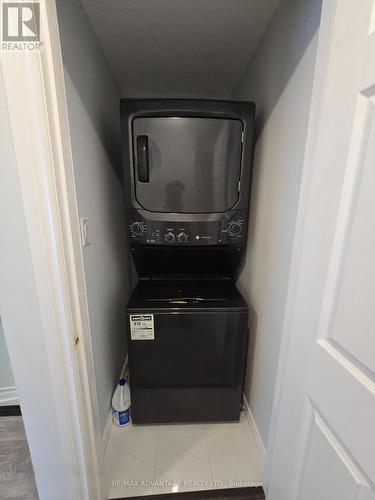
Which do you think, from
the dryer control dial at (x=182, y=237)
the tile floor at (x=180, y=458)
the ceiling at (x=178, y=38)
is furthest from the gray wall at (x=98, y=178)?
the dryer control dial at (x=182, y=237)

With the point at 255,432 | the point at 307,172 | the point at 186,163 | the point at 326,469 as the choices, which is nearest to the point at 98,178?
the point at 186,163

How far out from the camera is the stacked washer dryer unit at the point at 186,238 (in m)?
1.26

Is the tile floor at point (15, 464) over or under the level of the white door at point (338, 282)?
under

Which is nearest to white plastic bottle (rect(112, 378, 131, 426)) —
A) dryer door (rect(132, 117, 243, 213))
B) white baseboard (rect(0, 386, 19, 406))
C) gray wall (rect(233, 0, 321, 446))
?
white baseboard (rect(0, 386, 19, 406))

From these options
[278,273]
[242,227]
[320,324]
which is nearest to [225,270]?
[242,227]

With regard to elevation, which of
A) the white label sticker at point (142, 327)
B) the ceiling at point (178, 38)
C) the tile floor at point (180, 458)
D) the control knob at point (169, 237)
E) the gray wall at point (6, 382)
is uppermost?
the ceiling at point (178, 38)

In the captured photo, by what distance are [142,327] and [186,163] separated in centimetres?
99

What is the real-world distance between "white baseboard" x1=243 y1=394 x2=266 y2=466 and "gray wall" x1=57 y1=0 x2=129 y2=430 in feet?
3.12

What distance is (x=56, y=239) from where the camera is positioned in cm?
71

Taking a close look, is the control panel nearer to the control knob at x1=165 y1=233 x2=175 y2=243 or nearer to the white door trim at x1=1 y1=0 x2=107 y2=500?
the control knob at x1=165 y1=233 x2=175 y2=243

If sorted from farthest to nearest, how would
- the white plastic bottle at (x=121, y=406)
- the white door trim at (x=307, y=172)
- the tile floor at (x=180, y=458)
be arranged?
the white plastic bottle at (x=121, y=406), the tile floor at (x=180, y=458), the white door trim at (x=307, y=172)

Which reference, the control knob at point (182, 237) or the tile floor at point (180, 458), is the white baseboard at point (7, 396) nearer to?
the tile floor at point (180, 458)

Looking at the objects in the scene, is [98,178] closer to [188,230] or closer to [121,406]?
[188,230]

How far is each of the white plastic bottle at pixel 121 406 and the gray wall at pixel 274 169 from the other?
0.84 metres
